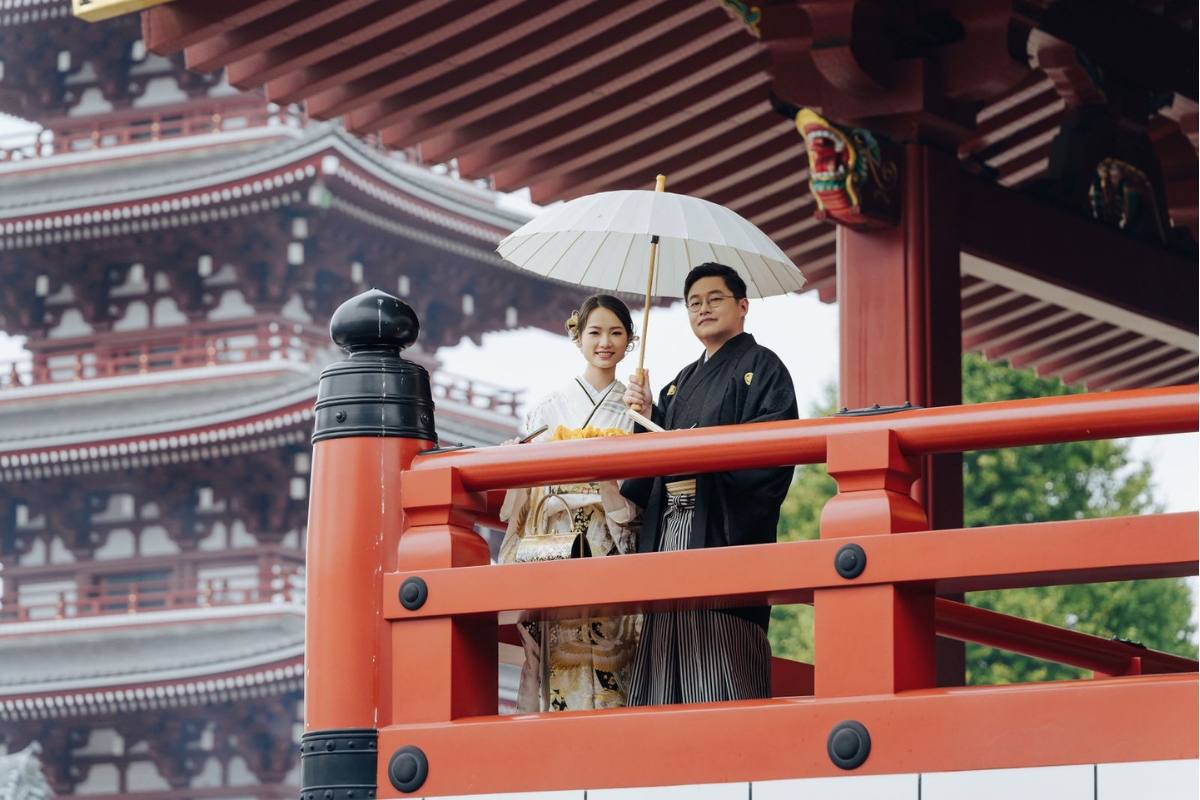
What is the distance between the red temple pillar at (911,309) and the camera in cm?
539

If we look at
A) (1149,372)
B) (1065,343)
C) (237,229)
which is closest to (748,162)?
(1065,343)

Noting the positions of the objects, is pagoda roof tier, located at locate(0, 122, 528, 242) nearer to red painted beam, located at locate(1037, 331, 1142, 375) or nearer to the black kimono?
red painted beam, located at locate(1037, 331, 1142, 375)

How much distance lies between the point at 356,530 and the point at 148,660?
17.8 m

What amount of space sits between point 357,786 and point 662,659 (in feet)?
2.31

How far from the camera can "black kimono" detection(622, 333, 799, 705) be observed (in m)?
3.51

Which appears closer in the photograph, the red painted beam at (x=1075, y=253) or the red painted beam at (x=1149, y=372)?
the red painted beam at (x=1075, y=253)

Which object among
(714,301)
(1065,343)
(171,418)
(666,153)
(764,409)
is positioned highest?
(171,418)

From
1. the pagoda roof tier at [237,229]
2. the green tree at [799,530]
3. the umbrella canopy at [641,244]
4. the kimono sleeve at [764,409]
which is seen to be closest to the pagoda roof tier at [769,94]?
the umbrella canopy at [641,244]

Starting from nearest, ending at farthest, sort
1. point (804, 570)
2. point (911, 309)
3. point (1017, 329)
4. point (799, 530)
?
point (804, 570) → point (911, 309) → point (1017, 329) → point (799, 530)

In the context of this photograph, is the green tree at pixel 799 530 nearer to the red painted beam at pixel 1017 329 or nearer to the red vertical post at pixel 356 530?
the red painted beam at pixel 1017 329

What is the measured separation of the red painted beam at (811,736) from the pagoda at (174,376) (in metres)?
15.9

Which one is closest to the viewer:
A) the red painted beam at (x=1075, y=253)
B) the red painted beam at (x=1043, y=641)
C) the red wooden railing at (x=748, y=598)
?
the red wooden railing at (x=748, y=598)

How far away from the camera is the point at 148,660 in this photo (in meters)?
20.3

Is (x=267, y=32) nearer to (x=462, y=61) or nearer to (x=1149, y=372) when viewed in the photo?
(x=462, y=61)
